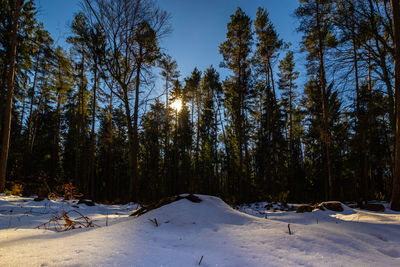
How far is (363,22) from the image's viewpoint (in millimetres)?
6465

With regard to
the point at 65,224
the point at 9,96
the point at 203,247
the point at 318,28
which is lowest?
the point at 65,224

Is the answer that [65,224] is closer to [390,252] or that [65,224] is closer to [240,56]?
[390,252]

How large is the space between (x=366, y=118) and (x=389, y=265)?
7.88 m

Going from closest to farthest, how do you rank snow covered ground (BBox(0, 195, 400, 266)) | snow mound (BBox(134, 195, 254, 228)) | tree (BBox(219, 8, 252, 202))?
1. snow covered ground (BBox(0, 195, 400, 266))
2. snow mound (BBox(134, 195, 254, 228))
3. tree (BBox(219, 8, 252, 202))

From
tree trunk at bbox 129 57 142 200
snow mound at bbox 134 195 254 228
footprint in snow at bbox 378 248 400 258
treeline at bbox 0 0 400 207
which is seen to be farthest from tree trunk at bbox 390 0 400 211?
tree trunk at bbox 129 57 142 200

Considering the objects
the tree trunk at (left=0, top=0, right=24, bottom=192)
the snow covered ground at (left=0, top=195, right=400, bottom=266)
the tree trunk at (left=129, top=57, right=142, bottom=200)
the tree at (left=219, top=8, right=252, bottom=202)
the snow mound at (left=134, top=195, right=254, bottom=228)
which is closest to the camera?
the snow covered ground at (left=0, top=195, right=400, bottom=266)

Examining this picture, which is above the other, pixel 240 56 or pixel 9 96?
pixel 240 56

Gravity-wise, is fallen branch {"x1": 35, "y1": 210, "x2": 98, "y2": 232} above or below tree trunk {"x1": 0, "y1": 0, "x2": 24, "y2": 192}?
below

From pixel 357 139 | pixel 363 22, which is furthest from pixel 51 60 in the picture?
pixel 357 139

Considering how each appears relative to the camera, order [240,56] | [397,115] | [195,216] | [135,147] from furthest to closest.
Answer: [240,56], [135,147], [397,115], [195,216]

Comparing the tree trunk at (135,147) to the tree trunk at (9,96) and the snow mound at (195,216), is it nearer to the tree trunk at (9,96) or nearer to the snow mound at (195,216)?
the tree trunk at (9,96)

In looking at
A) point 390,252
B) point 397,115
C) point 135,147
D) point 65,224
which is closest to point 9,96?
point 135,147

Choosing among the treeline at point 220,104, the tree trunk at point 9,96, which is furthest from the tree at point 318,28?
the tree trunk at point 9,96

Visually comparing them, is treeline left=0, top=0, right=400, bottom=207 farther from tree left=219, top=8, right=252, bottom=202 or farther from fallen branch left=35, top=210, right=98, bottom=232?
fallen branch left=35, top=210, right=98, bottom=232
